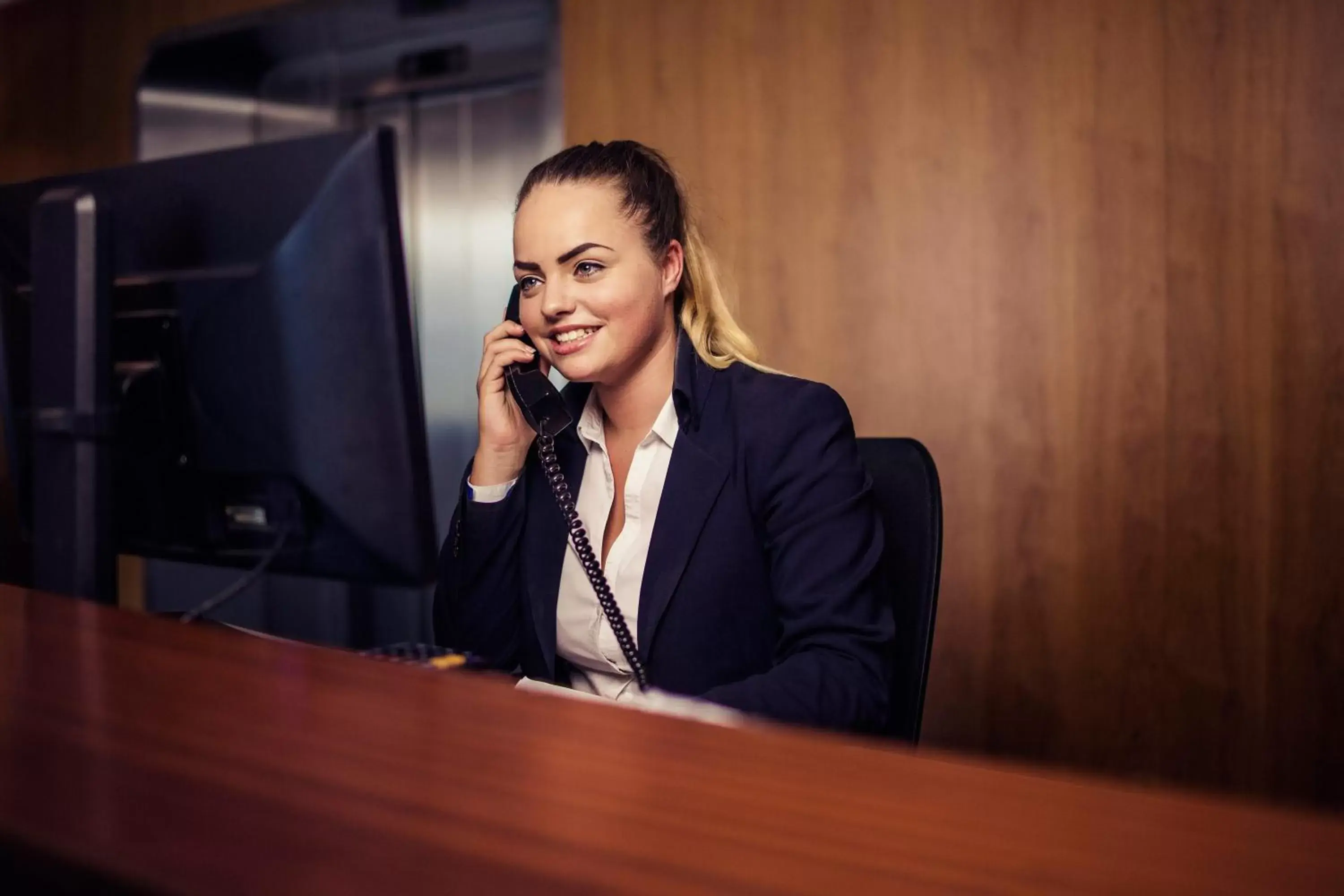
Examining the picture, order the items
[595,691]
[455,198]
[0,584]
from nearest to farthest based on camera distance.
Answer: [0,584], [595,691], [455,198]

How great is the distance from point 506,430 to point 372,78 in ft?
8.97

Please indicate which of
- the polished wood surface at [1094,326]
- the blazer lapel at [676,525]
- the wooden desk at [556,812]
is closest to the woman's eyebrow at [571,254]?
the blazer lapel at [676,525]

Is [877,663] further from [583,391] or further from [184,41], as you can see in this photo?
[184,41]

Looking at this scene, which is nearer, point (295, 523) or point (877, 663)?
point (295, 523)

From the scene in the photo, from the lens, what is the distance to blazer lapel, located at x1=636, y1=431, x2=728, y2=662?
1436 mm

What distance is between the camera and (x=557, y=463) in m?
1.60

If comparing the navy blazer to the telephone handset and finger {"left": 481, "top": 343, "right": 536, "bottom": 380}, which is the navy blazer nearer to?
the telephone handset

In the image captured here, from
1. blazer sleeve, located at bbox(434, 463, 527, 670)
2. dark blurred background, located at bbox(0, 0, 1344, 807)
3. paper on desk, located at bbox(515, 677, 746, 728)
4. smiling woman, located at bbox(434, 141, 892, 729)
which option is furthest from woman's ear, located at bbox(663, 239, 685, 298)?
dark blurred background, located at bbox(0, 0, 1344, 807)

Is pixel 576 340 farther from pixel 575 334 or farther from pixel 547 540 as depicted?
pixel 547 540

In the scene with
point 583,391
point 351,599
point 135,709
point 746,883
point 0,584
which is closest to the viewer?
point 746,883

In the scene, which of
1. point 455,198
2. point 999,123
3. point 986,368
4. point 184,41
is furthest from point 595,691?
point 184,41

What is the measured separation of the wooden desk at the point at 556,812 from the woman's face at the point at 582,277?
109 cm

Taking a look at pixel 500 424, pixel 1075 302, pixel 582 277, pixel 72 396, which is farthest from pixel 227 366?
pixel 1075 302

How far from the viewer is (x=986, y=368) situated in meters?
2.50
